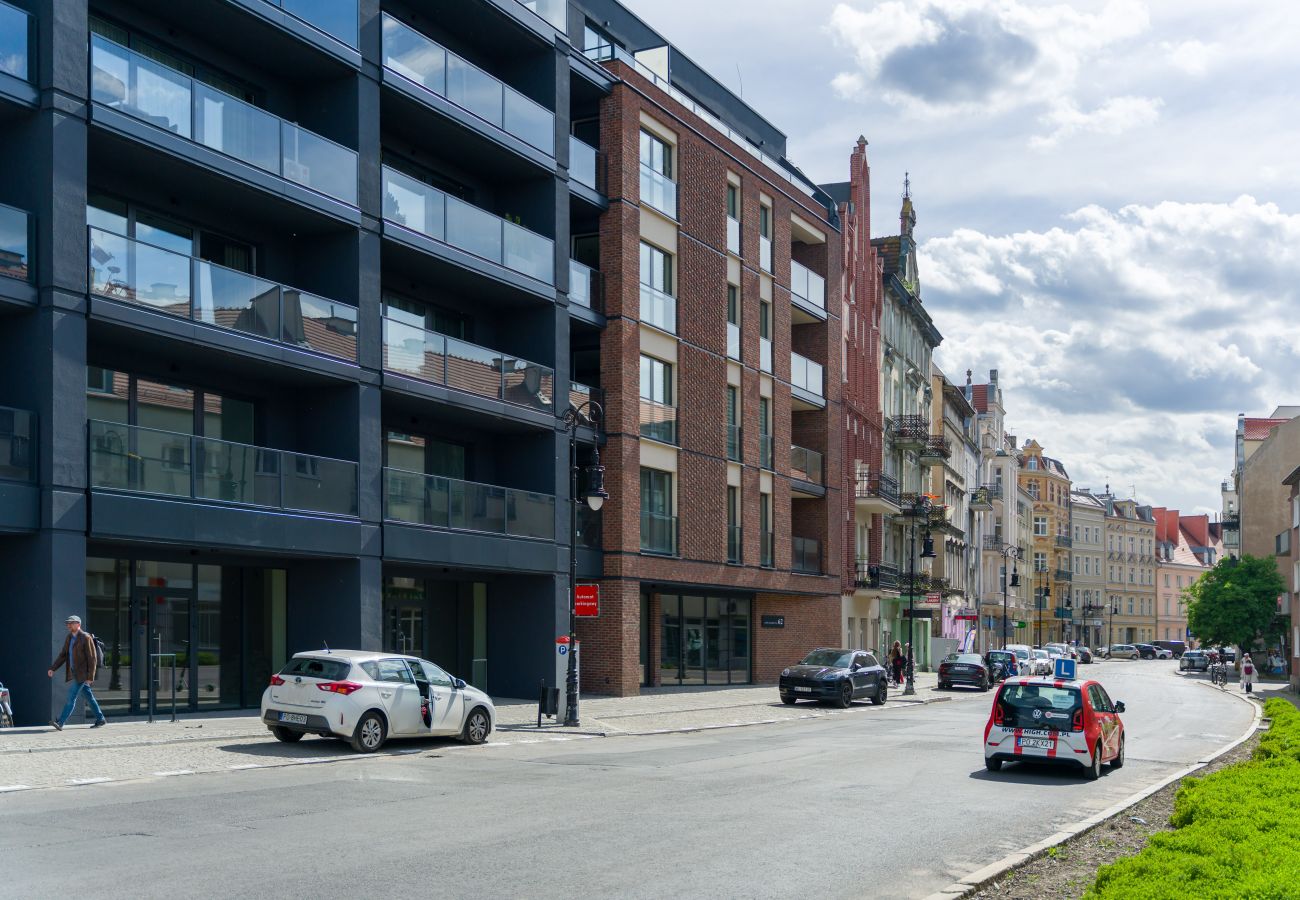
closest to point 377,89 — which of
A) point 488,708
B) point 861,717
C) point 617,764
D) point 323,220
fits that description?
point 323,220

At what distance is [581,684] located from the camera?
34.8 m

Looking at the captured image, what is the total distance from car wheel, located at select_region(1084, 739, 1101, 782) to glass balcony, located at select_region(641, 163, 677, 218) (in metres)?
21.6

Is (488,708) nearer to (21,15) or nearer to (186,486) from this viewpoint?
(186,486)

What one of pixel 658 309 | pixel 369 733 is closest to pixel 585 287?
pixel 658 309

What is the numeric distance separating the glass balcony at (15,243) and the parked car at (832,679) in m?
21.4

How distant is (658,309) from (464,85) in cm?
989

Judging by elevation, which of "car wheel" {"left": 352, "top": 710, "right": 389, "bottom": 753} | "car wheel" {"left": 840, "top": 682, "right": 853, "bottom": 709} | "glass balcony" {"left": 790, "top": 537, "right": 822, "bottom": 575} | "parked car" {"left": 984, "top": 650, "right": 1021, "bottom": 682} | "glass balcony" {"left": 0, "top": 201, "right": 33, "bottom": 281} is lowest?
"parked car" {"left": 984, "top": 650, "right": 1021, "bottom": 682}

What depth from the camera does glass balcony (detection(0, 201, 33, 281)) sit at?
2014 centimetres

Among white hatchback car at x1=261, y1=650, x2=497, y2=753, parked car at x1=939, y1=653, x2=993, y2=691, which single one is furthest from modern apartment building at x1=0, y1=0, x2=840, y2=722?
parked car at x1=939, y1=653, x2=993, y2=691

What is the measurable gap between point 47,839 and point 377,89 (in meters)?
18.7

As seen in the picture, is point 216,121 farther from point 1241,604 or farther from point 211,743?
point 1241,604

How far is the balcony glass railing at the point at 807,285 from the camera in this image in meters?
46.6

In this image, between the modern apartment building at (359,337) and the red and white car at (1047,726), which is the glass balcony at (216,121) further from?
the red and white car at (1047,726)

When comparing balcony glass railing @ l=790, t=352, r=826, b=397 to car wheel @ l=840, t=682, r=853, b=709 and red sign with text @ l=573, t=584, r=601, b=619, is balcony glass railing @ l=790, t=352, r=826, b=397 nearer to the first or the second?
car wheel @ l=840, t=682, r=853, b=709
